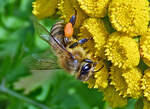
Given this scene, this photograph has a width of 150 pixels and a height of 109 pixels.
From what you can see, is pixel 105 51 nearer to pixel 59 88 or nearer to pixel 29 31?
pixel 59 88

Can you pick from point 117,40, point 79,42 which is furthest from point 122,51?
point 79,42

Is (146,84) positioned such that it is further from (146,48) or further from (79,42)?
(79,42)

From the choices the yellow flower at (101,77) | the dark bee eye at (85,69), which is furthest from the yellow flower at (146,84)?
the dark bee eye at (85,69)

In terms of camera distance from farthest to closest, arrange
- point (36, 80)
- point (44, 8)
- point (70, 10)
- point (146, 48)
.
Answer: point (36, 80) < point (44, 8) < point (70, 10) < point (146, 48)

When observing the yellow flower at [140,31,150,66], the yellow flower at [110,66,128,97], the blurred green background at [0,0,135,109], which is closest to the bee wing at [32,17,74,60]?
the yellow flower at [110,66,128,97]

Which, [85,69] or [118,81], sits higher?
[85,69]

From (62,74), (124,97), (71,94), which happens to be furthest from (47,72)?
(124,97)

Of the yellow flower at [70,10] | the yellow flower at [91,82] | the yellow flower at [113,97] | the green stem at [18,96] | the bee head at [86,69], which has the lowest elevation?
the green stem at [18,96]

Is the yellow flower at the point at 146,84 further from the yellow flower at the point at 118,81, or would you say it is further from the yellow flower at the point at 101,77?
the yellow flower at the point at 101,77
